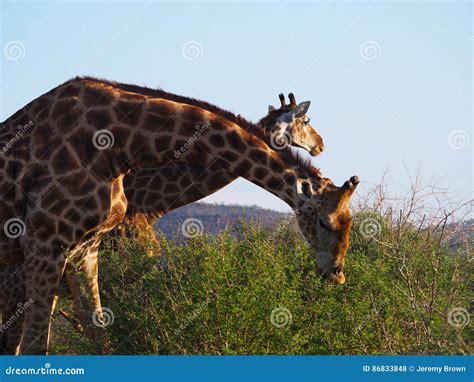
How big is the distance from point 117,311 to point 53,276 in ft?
2.89

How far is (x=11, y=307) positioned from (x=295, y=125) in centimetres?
619

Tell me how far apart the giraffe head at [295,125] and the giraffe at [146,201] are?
2.58 m

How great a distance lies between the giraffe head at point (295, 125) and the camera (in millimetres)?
16719

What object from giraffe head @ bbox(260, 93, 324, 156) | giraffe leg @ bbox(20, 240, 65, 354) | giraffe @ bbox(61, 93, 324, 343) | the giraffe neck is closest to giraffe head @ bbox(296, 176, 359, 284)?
the giraffe neck

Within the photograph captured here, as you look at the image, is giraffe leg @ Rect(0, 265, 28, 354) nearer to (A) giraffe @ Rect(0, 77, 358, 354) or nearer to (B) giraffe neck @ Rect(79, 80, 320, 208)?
(A) giraffe @ Rect(0, 77, 358, 354)

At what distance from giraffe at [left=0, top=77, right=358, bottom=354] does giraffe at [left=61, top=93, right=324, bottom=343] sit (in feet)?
1.11

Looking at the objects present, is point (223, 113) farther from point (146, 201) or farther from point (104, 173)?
point (146, 201)

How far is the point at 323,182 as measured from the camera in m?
11.6

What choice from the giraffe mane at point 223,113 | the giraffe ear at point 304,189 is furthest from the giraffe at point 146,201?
the giraffe ear at point 304,189

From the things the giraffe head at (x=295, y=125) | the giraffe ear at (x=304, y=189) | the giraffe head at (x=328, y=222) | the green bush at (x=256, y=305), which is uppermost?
the giraffe head at (x=295, y=125)

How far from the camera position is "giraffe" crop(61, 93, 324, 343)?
470 inches

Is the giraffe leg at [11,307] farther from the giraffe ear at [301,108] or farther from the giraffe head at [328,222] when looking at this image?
the giraffe ear at [301,108]

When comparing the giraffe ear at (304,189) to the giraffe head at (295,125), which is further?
the giraffe head at (295,125)

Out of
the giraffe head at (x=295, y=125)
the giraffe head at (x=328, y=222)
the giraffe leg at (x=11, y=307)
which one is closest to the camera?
the giraffe head at (x=328, y=222)
